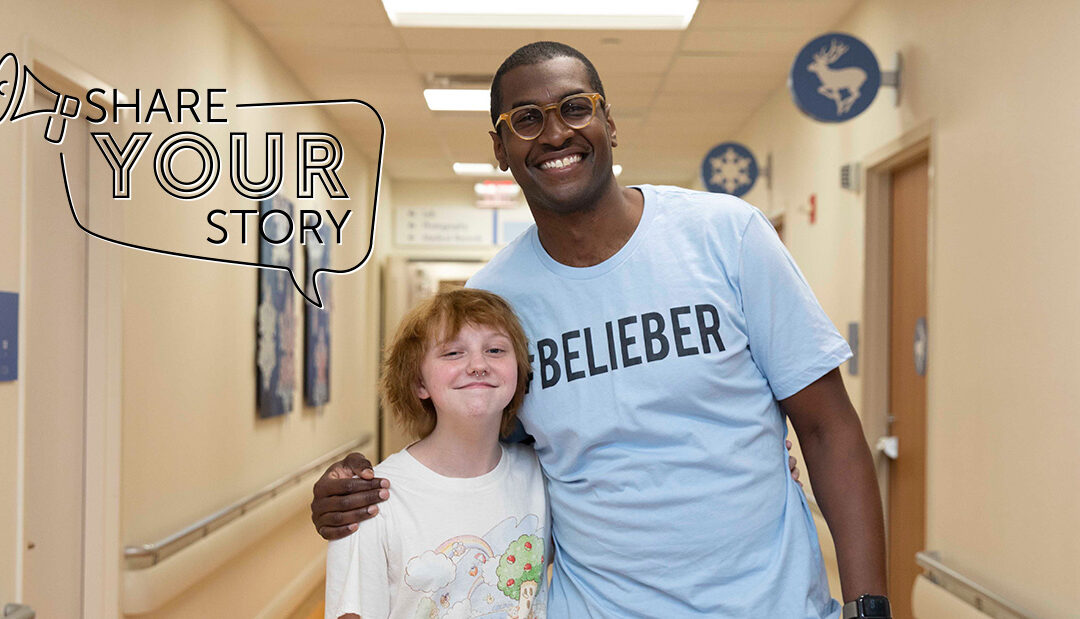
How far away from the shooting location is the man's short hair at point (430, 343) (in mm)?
1597

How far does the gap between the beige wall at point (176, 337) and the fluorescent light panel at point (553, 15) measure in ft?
2.80

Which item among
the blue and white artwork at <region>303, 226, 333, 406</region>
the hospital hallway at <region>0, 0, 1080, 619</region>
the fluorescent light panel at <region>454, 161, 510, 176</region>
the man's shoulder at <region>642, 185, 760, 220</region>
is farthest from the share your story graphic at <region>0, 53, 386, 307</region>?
the fluorescent light panel at <region>454, 161, 510, 176</region>

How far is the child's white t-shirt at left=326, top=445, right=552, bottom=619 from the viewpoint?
1.54 meters

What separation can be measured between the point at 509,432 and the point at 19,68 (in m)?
1.68

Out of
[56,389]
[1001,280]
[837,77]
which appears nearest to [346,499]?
[56,389]

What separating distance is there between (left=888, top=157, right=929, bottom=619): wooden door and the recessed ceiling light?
2.85 metres

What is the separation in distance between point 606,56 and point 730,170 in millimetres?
1593

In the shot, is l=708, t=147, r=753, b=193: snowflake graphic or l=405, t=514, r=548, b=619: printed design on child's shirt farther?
l=708, t=147, r=753, b=193: snowflake graphic

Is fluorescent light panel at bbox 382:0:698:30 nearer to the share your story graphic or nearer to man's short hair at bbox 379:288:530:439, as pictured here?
the share your story graphic

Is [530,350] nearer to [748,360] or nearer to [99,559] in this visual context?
[748,360]

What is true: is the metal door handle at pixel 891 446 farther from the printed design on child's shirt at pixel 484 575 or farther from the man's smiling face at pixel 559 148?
the man's smiling face at pixel 559 148

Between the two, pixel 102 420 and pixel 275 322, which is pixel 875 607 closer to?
pixel 102 420

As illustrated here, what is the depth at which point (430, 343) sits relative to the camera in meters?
1.68

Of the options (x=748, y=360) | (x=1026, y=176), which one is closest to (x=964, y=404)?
(x=1026, y=176)
